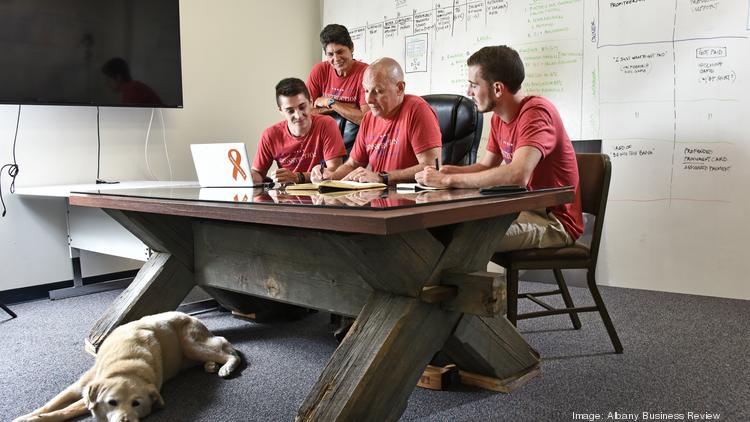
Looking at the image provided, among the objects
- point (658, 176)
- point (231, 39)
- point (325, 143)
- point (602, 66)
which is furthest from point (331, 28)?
point (658, 176)

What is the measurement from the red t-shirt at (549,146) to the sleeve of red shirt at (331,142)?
1.06 meters

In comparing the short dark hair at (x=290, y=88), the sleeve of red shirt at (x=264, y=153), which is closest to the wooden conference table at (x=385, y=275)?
the short dark hair at (x=290, y=88)

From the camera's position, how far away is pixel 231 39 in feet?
14.3

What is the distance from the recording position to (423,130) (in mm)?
2689

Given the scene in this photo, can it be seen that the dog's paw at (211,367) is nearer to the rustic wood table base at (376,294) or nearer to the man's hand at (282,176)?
the rustic wood table base at (376,294)

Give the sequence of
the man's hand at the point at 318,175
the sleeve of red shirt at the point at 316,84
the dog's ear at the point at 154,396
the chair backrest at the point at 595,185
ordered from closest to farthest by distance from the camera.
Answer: the dog's ear at the point at 154,396
the chair backrest at the point at 595,185
the man's hand at the point at 318,175
the sleeve of red shirt at the point at 316,84

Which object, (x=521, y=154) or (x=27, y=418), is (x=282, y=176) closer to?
(x=521, y=154)

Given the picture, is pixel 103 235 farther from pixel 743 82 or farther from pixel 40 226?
pixel 743 82

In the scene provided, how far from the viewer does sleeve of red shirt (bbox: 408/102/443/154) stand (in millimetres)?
2678

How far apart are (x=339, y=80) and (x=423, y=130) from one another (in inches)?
44.9

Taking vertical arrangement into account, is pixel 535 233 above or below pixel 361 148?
below

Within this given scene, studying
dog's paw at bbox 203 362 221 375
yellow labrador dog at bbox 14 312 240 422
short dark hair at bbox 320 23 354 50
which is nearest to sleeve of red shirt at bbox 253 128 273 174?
short dark hair at bbox 320 23 354 50

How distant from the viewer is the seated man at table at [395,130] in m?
2.68

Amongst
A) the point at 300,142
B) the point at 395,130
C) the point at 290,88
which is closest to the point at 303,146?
the point at 300,142
